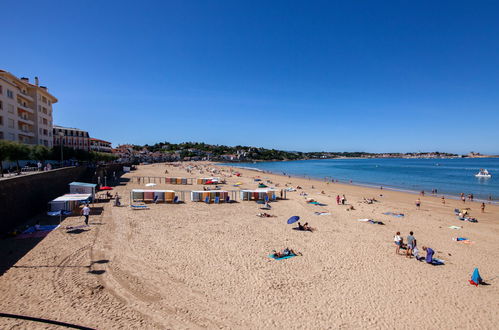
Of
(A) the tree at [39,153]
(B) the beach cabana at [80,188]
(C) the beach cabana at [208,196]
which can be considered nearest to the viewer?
(B) the beach cabana at [80,188]

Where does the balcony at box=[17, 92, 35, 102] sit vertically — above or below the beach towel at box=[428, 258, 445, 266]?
above

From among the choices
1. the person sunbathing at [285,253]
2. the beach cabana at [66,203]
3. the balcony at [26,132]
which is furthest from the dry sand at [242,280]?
the balcony at [26,132]

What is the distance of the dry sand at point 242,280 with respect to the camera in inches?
252

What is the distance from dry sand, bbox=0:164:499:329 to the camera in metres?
6.39

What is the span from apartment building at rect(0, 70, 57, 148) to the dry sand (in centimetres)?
2273

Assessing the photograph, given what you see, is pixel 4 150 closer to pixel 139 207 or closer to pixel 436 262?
pixel 139 207

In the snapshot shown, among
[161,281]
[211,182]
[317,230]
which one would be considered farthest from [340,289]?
[211,182]

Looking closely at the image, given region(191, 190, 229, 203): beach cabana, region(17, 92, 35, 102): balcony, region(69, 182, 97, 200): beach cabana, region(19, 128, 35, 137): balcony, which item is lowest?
region(191, 190, 229, 203): beach cabana

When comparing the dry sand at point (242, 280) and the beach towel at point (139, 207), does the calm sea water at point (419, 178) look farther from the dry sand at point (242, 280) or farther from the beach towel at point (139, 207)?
the beach towel at point (139, 207)

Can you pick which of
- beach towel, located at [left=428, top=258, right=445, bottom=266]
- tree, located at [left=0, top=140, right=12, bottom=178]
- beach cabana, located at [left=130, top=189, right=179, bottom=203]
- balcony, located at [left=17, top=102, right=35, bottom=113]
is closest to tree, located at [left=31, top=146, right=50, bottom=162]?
tree, located at [left=0, top=140, right=12, bottom=178]

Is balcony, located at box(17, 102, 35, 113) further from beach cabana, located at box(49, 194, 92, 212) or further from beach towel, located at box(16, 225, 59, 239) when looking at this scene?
beach towel, located at box(16, 225, 59, 239)

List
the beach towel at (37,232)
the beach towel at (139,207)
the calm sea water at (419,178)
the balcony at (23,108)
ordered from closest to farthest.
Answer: the beach towel at (37,232), the beach towel at (139,207), the balcony at (23,108), the calm sea water at (419,178)

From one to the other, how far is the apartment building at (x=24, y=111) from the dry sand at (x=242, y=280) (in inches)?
895

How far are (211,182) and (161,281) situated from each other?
26.5 m
